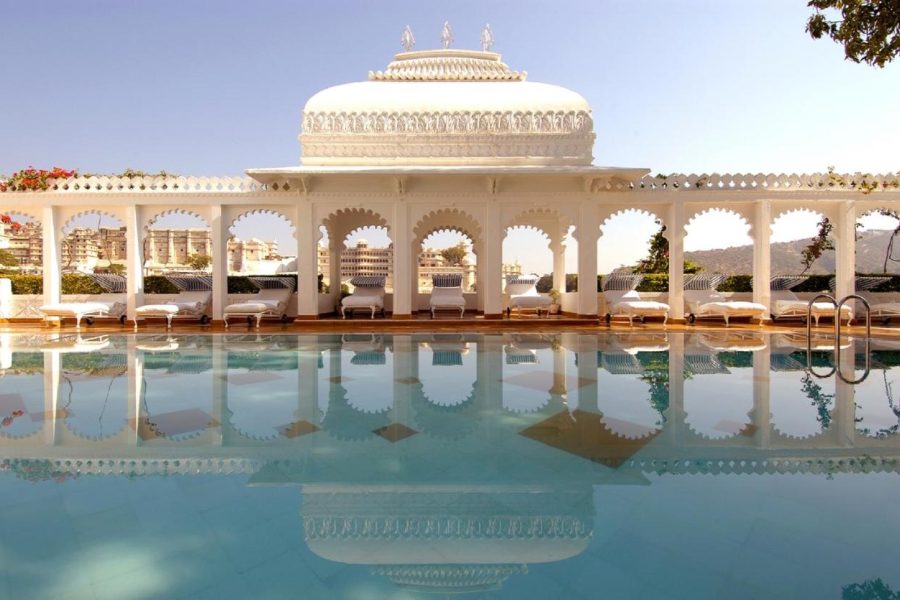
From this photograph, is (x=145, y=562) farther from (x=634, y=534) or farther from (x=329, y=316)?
(x=329, y=316)

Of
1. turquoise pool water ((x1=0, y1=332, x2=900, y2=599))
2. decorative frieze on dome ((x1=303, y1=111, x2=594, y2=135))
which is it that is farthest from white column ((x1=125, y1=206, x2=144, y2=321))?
turquoise pool water ((x1=0, y1=332, x2=900, y2=599))

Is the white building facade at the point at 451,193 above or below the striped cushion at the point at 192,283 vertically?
above

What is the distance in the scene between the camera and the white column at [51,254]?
12.0 meters

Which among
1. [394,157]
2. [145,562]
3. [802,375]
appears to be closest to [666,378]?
[802,375]

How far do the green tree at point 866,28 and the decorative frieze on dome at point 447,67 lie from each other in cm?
761

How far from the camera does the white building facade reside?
38.9 feet

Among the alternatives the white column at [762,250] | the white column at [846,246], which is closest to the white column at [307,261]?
the white column at [762,250]

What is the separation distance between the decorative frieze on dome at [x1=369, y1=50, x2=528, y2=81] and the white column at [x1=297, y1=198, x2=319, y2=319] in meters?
4.68

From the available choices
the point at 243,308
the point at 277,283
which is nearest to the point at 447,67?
the point at 277,283

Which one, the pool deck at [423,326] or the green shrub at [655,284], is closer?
the pool deck at [423,326]

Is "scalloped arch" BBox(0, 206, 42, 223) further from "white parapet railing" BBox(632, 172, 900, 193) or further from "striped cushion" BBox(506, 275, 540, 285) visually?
"white parapet railing" BBox(632, 172, 900, 193)

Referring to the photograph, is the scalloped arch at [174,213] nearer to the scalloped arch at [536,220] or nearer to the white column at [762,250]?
the scalloped arch at [536,220]

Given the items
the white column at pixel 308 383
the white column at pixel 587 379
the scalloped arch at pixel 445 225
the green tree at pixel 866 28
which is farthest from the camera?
the scalloped arch at pixel 445 225

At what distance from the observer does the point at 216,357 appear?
7.27 metres
